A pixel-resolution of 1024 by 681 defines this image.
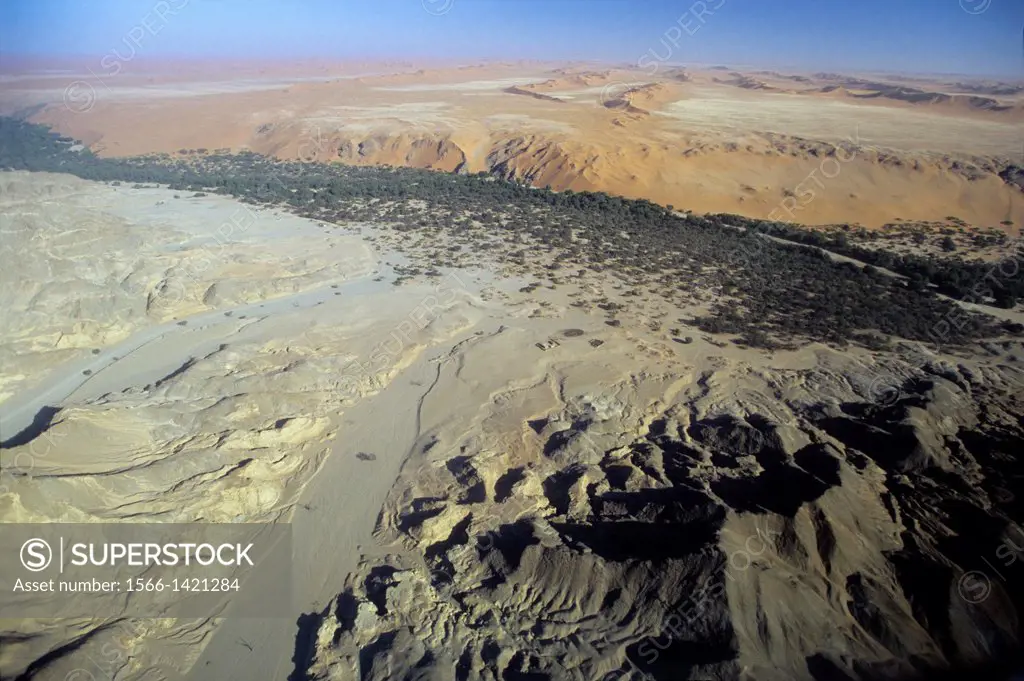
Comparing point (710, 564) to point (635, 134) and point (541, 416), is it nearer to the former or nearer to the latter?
point (541, 416)

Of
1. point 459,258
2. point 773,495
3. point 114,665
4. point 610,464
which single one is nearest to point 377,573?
point 114,665

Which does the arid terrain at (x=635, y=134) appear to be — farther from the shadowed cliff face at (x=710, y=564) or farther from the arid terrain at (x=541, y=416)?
the shadowed cliff face at (x=710, y=564)

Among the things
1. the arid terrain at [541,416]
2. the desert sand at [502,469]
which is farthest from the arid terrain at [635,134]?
the desert sand at [502,469]

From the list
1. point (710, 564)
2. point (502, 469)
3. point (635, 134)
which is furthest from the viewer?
point (635, 134)

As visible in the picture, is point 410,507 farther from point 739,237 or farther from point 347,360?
point 739,237

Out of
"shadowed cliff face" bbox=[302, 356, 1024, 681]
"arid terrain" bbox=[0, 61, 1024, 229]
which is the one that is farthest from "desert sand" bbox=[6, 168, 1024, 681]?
"arid terrain" bbox=[0, 61, 1024, 229]

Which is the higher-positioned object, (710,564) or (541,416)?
(710,564)

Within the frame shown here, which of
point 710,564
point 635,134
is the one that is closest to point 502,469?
point 710,564

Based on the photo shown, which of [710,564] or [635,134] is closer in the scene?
[710,564]
